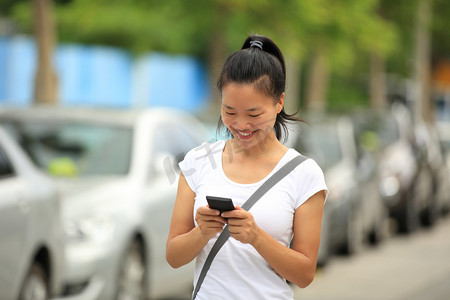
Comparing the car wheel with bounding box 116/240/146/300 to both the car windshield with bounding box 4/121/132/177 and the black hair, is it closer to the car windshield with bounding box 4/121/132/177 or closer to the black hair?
the car windshield with bounding box 4/121/132/177

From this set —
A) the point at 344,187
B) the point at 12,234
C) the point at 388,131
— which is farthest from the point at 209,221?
the point at 388,131

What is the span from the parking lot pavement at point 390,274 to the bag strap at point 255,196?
673 centimetres

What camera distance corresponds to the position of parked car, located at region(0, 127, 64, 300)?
19.6 feet

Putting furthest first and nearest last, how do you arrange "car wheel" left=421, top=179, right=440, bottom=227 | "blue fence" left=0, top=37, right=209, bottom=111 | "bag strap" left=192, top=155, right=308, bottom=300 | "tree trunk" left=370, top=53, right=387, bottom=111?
"tree trunk" left=370, top=53, right=387, bottom=111 → "blue fence" left=0, top=37, right=209, bottom=111 → "car wheel" left=421, top=179, right=440, bottom=227 → "bag strap" left=192, top=155, right=308, bottom=300

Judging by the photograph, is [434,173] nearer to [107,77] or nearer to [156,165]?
[156,165]

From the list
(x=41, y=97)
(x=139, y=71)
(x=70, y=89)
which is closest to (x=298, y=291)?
(x=41, y=97)

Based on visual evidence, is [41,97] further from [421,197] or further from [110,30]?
[110,30]

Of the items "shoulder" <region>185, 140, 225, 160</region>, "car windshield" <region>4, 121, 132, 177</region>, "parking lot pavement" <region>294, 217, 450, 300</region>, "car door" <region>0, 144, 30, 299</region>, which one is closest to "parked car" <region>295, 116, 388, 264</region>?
"parking lot pavement" <region>294, 217, 450, 300</region>

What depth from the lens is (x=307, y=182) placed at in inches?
127

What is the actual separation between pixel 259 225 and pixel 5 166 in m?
3.67

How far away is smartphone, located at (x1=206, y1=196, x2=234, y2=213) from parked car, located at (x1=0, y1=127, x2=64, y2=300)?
3.12 meters

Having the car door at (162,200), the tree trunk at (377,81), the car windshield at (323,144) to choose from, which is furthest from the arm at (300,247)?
the tree trunk at (377,81)

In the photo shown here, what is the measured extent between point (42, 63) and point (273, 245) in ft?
35.1

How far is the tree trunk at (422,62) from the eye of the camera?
29578 millimetres
